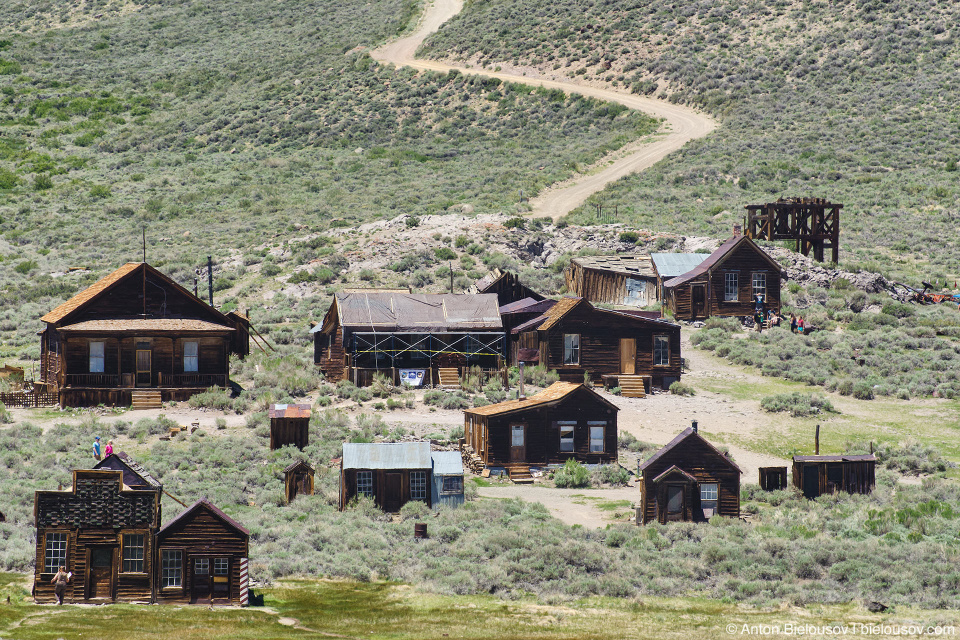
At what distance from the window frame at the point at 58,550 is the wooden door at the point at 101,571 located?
531 mm

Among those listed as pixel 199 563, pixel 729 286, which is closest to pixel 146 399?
pixel 199 563

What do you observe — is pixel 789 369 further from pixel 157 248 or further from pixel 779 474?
pixel 157 248

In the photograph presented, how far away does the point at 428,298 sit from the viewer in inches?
2288

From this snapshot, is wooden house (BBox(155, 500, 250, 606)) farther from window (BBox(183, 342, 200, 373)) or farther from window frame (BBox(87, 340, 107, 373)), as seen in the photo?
window (BBox(183, 342, 200, 373))

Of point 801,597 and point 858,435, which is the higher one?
point 858,435

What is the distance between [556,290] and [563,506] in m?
35.5

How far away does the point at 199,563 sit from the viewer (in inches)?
1121

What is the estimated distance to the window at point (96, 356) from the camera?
163 feet

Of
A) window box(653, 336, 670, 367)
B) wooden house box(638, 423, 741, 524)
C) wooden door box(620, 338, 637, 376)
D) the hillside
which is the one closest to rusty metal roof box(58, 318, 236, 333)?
wooden door box(620, 338, 637, 376)

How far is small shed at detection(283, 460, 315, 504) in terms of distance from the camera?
36.9m

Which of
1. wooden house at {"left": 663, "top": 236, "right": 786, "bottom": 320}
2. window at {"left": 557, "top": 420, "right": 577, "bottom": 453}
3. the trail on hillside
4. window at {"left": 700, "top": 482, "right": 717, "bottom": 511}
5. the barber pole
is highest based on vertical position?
the trail on hillside

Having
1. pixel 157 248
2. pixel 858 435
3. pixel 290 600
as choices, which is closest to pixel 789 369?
pixel 858 435

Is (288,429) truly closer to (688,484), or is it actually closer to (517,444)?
(517,444)

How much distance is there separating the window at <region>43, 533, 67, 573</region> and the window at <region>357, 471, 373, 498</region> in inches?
396
